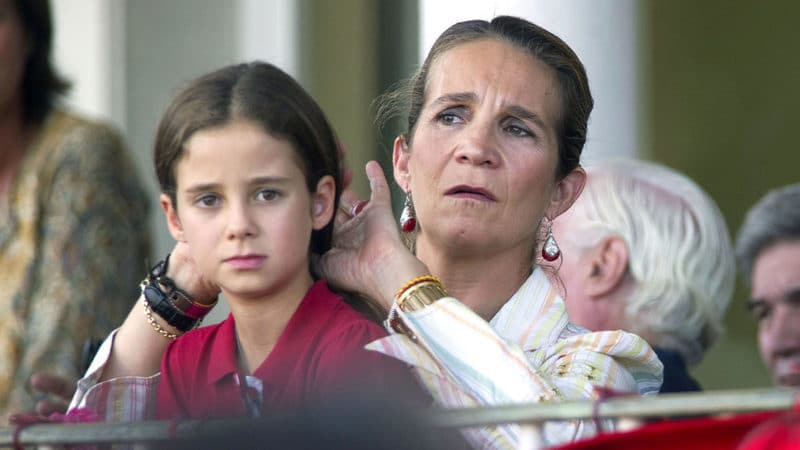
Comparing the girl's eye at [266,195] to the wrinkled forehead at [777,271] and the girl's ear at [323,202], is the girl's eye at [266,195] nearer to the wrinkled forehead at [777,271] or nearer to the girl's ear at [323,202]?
the girl's ear at [323,202]

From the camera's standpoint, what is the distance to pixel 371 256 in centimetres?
274

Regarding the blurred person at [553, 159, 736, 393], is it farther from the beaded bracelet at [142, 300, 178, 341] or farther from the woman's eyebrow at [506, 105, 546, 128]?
the beaded bracelet at [142, 300, 178, 341]

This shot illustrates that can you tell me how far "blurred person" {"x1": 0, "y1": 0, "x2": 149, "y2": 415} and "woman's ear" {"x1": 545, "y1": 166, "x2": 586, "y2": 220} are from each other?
1.54 meters

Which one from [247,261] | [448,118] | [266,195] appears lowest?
[247,261]

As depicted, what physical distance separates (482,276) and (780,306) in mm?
1243

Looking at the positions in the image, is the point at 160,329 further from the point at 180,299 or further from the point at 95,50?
the point at 95,50

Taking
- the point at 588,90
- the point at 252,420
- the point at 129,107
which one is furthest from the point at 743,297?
the point at 252,420

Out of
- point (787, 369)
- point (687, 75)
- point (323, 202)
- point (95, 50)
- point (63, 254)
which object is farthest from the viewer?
point (95, 50)

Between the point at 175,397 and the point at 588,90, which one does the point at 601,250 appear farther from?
the point at 175,397

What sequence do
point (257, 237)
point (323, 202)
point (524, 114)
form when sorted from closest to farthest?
point (257, 237) < point (323, 202) < point (524, 114)

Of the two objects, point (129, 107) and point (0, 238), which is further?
point (129, 107)

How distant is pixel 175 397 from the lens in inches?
103

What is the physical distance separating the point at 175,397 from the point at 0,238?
159 cm

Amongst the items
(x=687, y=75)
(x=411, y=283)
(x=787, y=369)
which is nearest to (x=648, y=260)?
(x=787, y=369)
